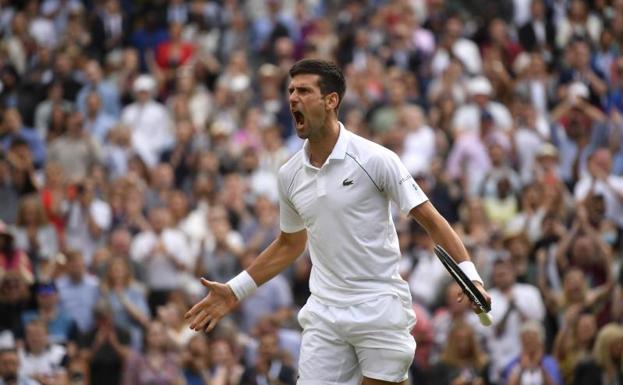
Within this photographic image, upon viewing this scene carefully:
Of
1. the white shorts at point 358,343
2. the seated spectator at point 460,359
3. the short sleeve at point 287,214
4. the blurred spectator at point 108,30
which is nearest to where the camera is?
the white shorts at point 358,343

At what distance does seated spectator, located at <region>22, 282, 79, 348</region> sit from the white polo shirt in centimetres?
598

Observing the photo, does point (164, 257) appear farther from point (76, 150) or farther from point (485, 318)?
point (485, 318)

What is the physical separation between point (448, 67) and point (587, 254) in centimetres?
481

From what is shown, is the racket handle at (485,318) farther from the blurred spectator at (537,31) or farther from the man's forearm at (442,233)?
the blurred spectator at (537,31)

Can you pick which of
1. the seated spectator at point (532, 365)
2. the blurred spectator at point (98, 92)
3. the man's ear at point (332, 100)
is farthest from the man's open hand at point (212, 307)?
the blurred spectator at point (98, 92)

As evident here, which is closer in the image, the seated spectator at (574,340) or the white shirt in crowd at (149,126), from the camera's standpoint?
the seated spectator at (574,340)

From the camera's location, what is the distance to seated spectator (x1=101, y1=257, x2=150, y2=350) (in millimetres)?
13625

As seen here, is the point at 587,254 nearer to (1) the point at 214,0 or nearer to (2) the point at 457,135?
(2) the point at 457,135

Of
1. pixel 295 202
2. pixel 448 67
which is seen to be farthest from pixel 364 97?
pixel 295 202

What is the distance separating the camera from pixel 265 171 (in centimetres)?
1644

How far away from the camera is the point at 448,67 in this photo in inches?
696

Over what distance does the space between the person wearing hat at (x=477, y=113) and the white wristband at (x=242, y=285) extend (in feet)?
30.1

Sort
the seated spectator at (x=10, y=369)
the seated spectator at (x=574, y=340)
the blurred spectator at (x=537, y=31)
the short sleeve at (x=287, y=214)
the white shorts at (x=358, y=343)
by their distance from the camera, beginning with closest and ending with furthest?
the white shorts at (x=358, y=343) → the short sleeve at (x=287, y=214) → the seated spectator at (x=10, y=369) → the seated spectator at (x=574, y=340) → the blurred spectator at (x=537, y=31)

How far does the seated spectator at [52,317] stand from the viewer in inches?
514
